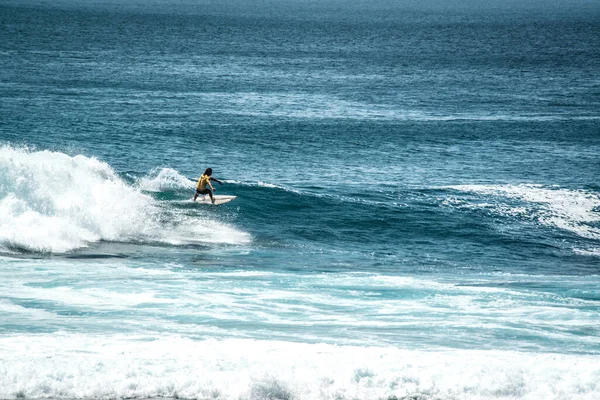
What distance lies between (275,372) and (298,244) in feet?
46.6

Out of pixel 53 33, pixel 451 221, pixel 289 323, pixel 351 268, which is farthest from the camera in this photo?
pixel 53 33

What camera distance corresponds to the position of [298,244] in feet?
98.3

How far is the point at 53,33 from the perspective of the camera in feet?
449

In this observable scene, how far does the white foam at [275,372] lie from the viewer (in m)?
15.3

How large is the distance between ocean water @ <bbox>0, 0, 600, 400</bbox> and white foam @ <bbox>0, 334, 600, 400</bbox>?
1.9 inches

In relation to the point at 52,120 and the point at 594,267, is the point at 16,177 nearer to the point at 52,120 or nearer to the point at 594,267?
the point at 594,267

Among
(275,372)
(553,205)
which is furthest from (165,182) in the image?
(275,372)

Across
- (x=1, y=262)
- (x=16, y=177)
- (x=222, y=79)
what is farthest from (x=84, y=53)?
(x=1, y=262)

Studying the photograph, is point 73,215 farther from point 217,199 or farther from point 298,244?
point 298,244

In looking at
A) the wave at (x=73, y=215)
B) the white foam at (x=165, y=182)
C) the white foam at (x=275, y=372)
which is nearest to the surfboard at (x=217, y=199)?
the wave at (x=73, y=215)

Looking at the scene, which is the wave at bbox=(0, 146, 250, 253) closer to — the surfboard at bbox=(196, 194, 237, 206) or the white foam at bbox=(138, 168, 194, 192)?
the surfboard at bbox=(196, 194, 237, 206)

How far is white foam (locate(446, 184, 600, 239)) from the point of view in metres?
33.7

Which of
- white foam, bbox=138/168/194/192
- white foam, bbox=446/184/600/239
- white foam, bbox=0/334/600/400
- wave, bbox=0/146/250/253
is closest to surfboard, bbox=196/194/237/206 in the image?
wave, bbox=0/146/250/253

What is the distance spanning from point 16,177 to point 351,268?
12024 millimetres
